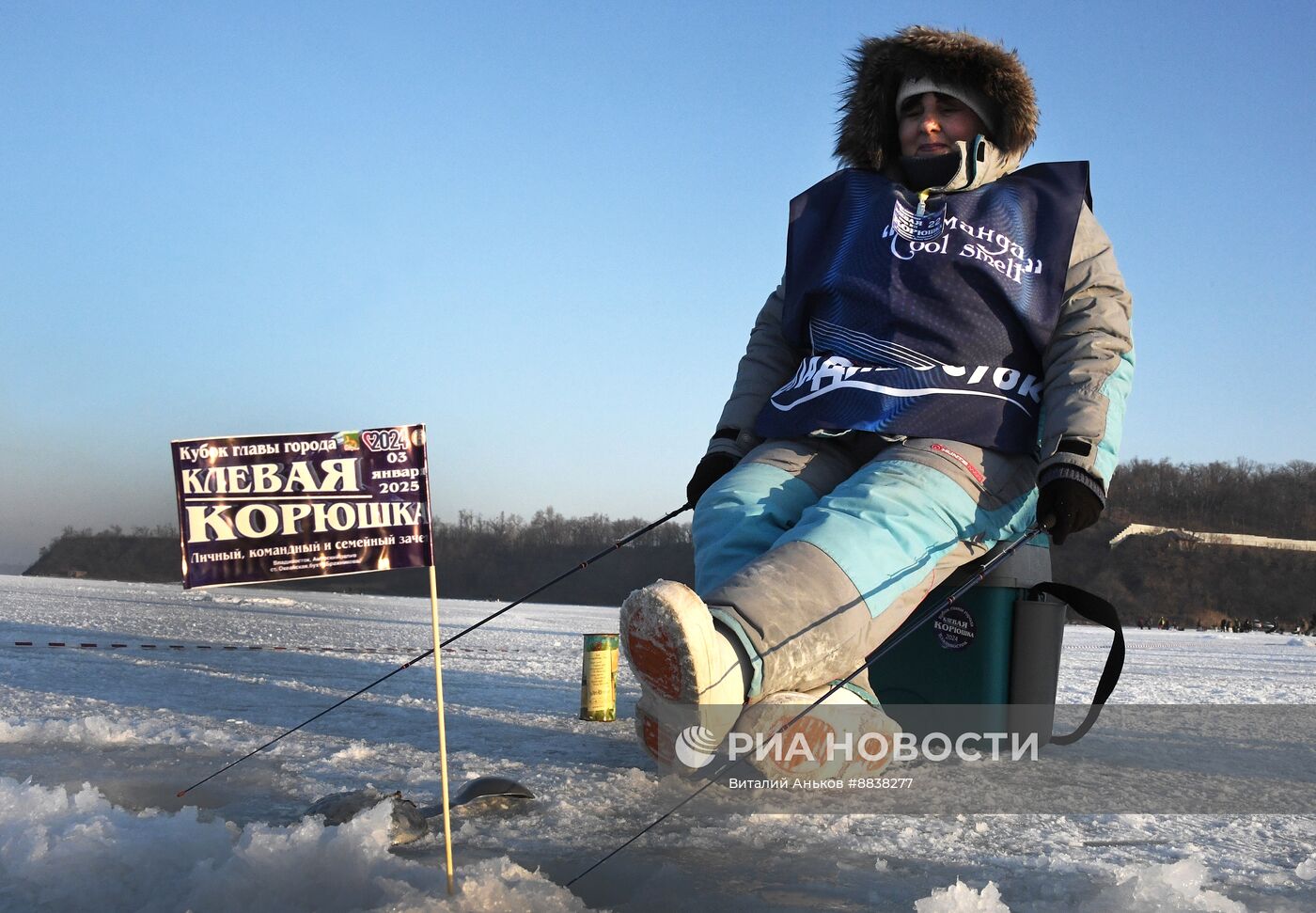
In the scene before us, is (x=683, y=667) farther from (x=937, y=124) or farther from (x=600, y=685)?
(x=937, y=124)

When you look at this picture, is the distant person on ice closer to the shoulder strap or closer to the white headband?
the white headband

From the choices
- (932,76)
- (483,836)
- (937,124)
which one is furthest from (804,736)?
(932,76)

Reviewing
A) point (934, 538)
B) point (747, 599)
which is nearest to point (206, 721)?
point (747, 599)

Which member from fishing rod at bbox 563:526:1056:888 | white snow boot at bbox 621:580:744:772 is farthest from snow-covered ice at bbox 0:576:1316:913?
white snow boot at bbox 621:580:744:772

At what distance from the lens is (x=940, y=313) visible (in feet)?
9.04

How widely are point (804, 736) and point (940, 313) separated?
1.27m

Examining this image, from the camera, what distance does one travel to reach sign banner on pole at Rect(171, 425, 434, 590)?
1902mm

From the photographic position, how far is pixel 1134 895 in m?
1.41

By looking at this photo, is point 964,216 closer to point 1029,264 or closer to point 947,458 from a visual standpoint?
point 1029,264

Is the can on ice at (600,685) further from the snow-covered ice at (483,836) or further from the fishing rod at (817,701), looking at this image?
the fishing rod at (817,701)

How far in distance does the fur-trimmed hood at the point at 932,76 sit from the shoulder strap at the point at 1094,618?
1.33 meters

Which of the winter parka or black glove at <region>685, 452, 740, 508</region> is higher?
the winter parka

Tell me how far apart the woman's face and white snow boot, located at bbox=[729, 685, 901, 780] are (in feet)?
5.91

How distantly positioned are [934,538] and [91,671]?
3.63m
